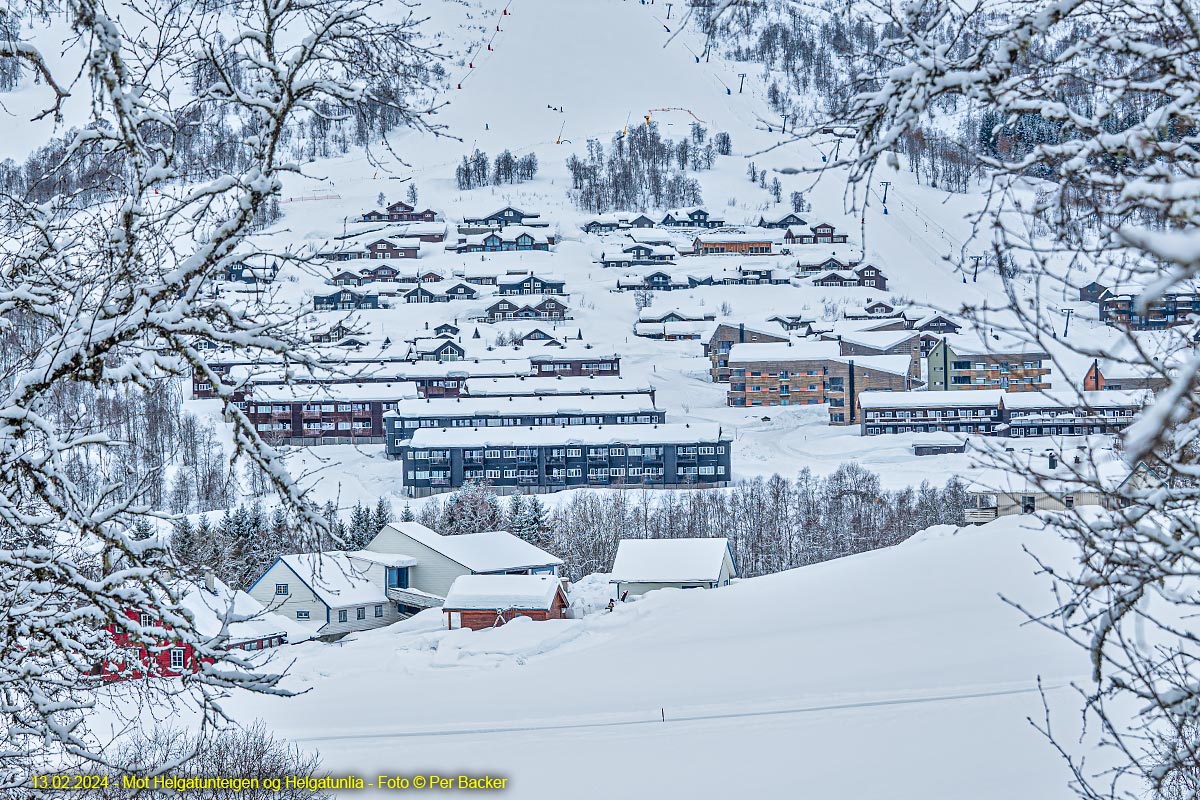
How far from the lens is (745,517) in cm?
3027

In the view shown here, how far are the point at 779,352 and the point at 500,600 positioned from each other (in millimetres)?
27918

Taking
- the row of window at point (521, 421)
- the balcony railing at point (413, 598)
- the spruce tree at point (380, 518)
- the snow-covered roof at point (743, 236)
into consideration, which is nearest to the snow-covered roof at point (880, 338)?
the row of window at point (521, 421)

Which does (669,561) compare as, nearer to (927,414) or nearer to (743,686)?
(743,686)

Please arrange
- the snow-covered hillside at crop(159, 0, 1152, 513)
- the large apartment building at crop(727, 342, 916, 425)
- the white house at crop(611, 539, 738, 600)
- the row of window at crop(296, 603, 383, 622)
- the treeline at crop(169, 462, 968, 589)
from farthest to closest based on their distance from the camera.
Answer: the large apartment building at crop(727, 342, 916, 425), the snow-covered hillside at crop(159, 0, 1152, 513), the treeline at crop(169, 462, 968, 589), the row of window at crop(296, 603, 383, 622), the white house at crop(611, 539, 738, 600)

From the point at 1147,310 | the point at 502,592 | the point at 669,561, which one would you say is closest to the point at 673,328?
the point at 669,561

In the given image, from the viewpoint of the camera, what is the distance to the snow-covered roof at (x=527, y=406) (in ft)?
135

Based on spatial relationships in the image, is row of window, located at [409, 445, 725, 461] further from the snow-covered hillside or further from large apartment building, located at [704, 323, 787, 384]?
large apartment building, located at [704, 323, 787, 384]

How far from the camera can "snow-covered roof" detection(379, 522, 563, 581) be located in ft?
82.4

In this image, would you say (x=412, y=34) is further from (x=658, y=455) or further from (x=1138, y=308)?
(x=658, y=455)

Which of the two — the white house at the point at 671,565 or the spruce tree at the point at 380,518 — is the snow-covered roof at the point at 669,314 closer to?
the spruce tree at the point at 380,518

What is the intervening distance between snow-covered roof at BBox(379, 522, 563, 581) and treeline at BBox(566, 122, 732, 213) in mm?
58071

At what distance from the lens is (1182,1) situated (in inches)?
81.8

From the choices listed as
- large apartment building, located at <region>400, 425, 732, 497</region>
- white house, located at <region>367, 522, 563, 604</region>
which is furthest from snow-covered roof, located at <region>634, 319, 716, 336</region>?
white house, located at <region>367, 522, 563, 604</region>

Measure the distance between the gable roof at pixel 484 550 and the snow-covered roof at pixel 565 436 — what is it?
10.9 meters
